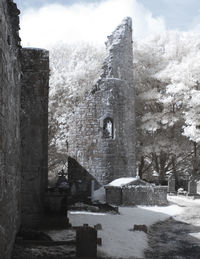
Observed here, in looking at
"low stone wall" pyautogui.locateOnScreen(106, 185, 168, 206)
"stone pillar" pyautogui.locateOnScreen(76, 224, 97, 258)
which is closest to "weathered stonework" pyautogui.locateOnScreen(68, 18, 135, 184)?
"low stone wall" pyautogui.locateOnScreen(106, 185, 168, 206)

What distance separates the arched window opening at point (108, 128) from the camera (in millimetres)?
18359

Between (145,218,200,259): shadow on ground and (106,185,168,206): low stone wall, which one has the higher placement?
(106,185,168,206): low stone wall

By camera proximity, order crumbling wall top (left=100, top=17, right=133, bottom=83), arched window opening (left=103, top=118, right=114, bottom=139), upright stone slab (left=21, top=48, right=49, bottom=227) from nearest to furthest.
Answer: upright stone slab (left=21, top=48, right=49, bottom=227)
arched window opening (left=103, top=118, right=114, bottom=139)
crumbling wall top (left=100, top=17, right=133, bottom=83)

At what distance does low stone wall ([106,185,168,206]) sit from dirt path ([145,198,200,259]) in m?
2.22

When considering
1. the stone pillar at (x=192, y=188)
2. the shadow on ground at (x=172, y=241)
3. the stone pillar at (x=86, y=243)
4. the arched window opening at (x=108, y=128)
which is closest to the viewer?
the stone pillar at (x=86, y=243)

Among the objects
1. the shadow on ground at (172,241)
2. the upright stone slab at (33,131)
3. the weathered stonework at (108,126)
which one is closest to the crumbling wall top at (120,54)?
the weathered stonework at (108,126)

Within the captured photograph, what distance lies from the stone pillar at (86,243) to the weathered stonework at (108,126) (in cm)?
1186

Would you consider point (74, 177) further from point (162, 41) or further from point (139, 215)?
point (162, 41)

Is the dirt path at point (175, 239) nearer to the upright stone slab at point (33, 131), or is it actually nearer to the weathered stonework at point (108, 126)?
the upright stone slab at point (33, 131)

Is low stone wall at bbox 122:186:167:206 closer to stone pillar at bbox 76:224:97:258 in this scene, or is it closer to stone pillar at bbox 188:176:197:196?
stone pillar at bbox 188:176:197:196

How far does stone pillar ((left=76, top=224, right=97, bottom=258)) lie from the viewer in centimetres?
580

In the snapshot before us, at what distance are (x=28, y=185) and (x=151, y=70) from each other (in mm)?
17397

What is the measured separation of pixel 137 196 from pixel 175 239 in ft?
19.9

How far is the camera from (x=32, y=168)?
8.37m
